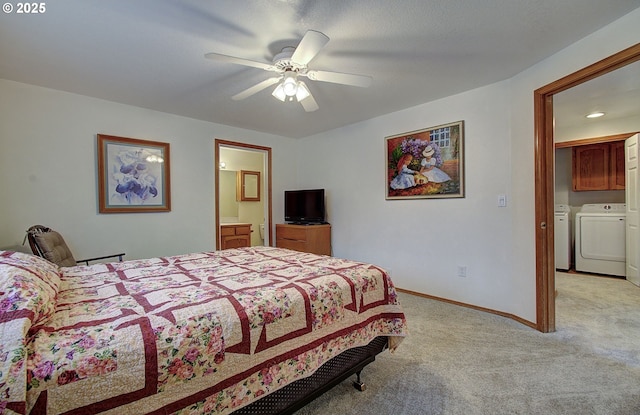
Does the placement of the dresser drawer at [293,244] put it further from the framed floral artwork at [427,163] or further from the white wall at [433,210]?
the framed floral artwork at [427,163]

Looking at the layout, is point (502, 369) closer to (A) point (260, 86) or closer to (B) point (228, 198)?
(A) point (260, 86)

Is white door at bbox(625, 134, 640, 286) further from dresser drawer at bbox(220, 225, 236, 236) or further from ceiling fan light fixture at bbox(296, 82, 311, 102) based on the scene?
dresser drawer at bbox(220, 225, 236, 236)

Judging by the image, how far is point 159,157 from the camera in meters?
3.43

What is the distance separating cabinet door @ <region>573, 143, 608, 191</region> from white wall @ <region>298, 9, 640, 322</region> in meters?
2.96

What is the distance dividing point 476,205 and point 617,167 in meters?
3.17

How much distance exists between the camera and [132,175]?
3.24m

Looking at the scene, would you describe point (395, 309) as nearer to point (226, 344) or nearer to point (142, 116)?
point (226, 344)

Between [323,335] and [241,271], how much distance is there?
2.20ft

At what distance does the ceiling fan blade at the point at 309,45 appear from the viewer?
1.55 meters

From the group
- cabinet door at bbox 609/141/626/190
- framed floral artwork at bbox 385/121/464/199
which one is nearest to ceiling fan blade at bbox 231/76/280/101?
framed floral artwork at bbox 385/121/464/199

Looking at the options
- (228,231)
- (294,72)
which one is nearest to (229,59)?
(294,72)

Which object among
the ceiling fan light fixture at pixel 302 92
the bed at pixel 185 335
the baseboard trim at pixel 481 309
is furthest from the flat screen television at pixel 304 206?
the bed at pixel 185 335

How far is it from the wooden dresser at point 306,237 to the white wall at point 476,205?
0.40 meters

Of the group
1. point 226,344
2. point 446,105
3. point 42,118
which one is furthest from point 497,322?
point 42,118
